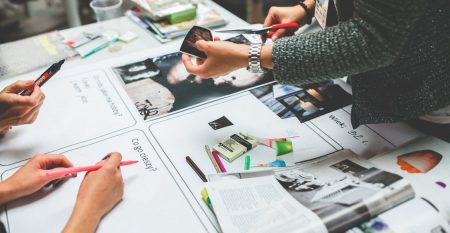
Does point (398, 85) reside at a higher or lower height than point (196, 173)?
higher

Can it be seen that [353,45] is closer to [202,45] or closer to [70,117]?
[202,45]

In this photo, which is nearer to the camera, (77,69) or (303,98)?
(303,98)

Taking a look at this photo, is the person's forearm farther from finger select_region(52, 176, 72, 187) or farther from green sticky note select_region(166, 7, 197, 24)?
green sticky note select_region(166, 7, 197, 24)

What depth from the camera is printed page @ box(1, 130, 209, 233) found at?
27.0 inches

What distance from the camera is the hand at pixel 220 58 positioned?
80 cm

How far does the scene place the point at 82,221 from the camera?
0.65 metres

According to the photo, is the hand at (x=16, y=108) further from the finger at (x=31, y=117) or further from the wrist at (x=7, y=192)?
the wrist at (x=7, y=192)

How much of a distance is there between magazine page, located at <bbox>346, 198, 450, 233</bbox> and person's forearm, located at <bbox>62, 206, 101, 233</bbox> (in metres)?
0.43

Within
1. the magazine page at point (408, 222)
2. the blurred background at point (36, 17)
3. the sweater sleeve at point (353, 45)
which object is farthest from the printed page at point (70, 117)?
the blurred background at point (36, 17)

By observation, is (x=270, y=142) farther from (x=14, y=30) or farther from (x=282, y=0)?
(x=14, y=30)

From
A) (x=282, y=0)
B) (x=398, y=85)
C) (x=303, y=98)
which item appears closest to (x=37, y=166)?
(x=303, y=98)

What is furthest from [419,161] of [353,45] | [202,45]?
[202,45]

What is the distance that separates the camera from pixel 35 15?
108 inches

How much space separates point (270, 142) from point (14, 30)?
2554 mm
